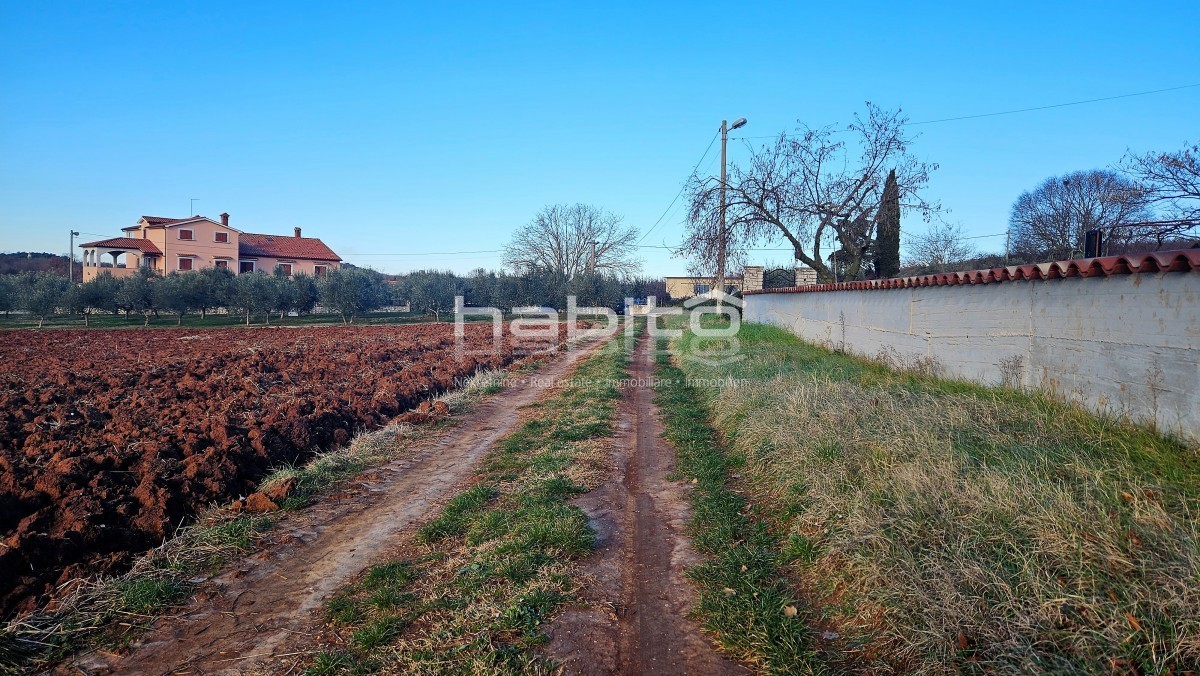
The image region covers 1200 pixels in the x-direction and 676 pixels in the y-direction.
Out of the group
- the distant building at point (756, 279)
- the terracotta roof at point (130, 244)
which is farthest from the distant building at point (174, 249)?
the distant building at point (756, 279)

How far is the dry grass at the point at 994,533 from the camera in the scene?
2738 millimetres

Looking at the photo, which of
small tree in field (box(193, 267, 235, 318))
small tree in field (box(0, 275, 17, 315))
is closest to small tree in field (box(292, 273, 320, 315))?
small tree in field (box(193, 267, 235, 318))

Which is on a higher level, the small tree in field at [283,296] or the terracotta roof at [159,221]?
the terracotta roof at [159,221]

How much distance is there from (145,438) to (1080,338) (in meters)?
9.78

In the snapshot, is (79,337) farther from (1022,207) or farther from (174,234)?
(1022,207)

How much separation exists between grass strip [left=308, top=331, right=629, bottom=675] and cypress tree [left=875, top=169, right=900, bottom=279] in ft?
59.2

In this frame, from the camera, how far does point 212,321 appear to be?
41.2 metres

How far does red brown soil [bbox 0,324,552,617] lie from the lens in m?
4.63

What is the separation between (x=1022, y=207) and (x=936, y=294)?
134ft

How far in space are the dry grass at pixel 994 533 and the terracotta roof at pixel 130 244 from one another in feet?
213

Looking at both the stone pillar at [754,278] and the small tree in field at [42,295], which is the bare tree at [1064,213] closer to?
the stone pillar at [754,278]

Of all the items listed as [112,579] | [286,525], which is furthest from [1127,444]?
[112,579]

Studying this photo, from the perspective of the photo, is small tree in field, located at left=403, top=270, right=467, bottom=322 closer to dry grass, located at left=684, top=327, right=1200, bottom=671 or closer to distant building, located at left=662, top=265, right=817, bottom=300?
distant building, located at left=662, top=265, right=817, bottom=300

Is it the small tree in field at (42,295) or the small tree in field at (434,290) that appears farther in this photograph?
the small tree in field at (434,290)
